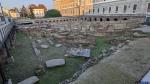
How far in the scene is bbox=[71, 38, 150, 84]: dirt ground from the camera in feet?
13.6

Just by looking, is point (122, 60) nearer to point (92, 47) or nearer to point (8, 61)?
point (92, 47)

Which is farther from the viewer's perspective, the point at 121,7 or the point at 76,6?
the point at 76,6

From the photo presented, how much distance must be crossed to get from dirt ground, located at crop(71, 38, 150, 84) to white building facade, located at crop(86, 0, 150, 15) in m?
12.6

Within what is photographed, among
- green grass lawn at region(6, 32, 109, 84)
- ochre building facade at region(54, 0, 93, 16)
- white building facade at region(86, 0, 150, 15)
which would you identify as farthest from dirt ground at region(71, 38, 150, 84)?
ochre building facade at region(54, 0, 93, 16)

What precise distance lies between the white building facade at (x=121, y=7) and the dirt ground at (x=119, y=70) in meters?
12.6

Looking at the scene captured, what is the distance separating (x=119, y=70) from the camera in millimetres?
4641

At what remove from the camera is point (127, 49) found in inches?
266

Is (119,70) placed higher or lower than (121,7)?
lower

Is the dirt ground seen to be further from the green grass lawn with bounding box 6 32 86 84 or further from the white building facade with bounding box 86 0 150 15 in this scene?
the white building facade with bounding box 86 0 150 15

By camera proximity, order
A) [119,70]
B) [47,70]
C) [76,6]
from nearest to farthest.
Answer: [119,70] < [47,70] < [76,6]

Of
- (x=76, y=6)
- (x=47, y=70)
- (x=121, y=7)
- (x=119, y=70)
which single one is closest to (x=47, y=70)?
(x=47, y=70)

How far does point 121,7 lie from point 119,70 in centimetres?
2538

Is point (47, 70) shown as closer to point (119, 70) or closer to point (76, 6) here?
point (119, 70)

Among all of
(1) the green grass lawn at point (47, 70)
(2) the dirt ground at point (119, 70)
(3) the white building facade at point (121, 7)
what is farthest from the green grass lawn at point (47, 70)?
(3) the white building facade at point (121, 7)
